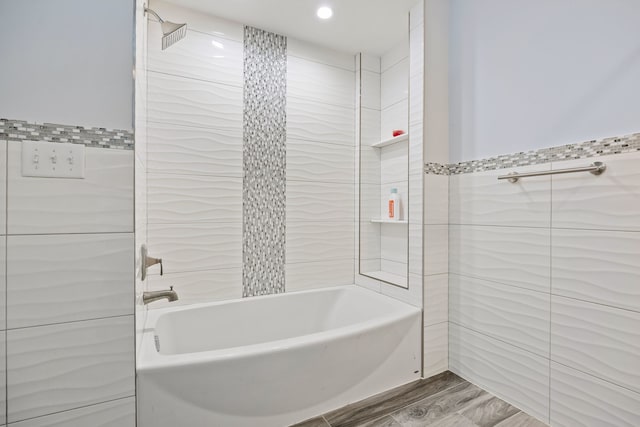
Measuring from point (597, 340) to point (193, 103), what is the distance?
7.96 ft

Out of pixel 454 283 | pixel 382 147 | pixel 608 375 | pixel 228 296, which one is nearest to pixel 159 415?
pixel 228 296

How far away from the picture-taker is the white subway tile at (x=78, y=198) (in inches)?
37.6

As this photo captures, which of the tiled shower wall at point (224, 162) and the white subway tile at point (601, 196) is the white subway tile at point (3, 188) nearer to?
the tiled shower wall at point (224, 162)

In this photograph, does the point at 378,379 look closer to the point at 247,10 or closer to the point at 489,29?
the point at 489,29

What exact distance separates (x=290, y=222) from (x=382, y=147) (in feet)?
3.32

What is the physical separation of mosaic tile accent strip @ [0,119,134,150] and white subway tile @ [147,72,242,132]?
2.59 feet

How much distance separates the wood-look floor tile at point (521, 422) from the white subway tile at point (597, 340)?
1.12 feet

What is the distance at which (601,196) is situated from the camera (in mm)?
1212

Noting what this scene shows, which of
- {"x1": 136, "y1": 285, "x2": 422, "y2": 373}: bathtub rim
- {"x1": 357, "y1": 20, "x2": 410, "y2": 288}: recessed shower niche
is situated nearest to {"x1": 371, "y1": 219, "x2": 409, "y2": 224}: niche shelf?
{"x1": 357, "y1": 20, "x2": 410, "y2": 288}: recessed shower niche

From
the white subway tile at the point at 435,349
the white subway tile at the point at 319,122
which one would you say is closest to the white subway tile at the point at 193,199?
the white subway tile at the point at 319,122

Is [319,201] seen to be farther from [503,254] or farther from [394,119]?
[503,254]

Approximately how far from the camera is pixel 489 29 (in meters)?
1.68

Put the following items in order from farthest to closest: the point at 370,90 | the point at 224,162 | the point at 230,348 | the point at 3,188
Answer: the point at 370,90, the point at 224,162, the point at 230,348, the point at 3,188

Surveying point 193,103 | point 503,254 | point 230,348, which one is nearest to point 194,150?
point 193,103
